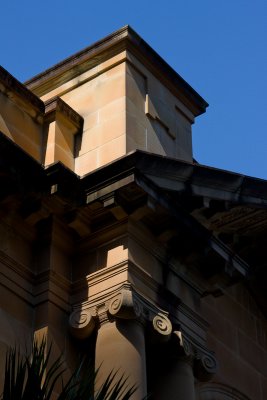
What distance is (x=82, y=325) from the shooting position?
11742 millimetres

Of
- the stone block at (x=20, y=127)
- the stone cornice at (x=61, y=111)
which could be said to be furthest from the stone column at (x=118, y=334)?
the stone cornice at (x=61, y=111)

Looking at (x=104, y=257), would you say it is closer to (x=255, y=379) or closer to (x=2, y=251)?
(x=2, y=251)

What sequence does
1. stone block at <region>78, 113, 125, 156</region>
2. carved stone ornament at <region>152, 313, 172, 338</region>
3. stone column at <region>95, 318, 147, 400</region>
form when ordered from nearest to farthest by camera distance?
stone column at <region>95, 318, 147, 400</region>
carved stone ornament at <region>152, 313, 172, 338</region>
stone block at <region>78, 113, 125, 156</region>

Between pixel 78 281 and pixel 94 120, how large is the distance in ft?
8.58

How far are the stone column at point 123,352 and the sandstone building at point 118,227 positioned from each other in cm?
2

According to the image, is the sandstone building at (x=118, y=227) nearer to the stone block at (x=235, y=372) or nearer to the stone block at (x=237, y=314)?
the stone block at (x=235, y=372)

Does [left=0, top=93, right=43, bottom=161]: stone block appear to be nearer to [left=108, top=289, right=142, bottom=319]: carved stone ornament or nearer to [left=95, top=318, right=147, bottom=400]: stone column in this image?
[left=108, top=289, right=142, bottom=319]: carved stone ornament

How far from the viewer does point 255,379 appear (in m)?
15.1

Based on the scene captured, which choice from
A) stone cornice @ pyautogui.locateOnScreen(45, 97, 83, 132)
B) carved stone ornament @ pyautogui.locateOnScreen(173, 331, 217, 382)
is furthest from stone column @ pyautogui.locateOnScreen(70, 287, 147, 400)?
stone cornice @ pyautogui.locateOnScreen(45, 97, 83, 132)

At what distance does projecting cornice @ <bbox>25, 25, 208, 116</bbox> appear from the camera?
14.4m

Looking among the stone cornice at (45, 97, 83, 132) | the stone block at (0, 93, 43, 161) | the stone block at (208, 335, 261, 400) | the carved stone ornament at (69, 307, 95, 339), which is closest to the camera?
the carved stone ornament at (69, 307, 95, 339)

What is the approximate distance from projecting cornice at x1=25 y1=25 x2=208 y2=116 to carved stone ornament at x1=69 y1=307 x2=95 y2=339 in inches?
166

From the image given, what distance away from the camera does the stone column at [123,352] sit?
11.0m

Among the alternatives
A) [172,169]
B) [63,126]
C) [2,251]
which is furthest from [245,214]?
[2,251]
